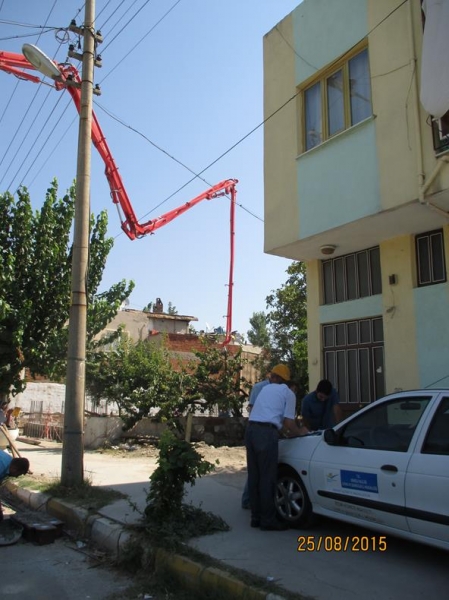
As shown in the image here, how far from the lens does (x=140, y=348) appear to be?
16.4m

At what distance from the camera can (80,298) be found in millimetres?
8039

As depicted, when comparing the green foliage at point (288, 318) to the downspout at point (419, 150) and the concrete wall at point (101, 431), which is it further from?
the downspout at point (419, 150)

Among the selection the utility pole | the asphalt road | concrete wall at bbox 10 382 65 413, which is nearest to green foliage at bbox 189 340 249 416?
the utility pole

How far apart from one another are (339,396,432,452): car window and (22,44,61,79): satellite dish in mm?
7785

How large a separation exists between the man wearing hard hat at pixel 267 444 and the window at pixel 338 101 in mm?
4753

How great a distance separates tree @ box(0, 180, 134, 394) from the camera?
485 inches

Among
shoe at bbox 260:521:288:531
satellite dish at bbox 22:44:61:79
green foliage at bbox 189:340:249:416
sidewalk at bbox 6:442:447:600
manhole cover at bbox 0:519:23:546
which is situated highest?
satellite dish at bbox 22:44:61:79

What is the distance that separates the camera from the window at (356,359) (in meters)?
8.65

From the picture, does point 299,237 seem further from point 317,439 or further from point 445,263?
point 317,439

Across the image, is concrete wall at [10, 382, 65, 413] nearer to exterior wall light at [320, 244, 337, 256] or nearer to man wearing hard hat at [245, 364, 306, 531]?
exterior wall light at [320, 244, 337, 256]

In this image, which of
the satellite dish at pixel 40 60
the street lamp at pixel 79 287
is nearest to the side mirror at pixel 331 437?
the street lamp at pixel 79 287

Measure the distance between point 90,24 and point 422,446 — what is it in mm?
8385

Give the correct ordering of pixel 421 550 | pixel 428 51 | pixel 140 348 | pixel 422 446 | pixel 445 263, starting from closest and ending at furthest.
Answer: pixel 422 446 → pixel 421 550 → pixel 428 51 → pixel 445 263 → pixel 140 348

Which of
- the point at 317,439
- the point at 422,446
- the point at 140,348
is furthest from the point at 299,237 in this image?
the point at 140,348
